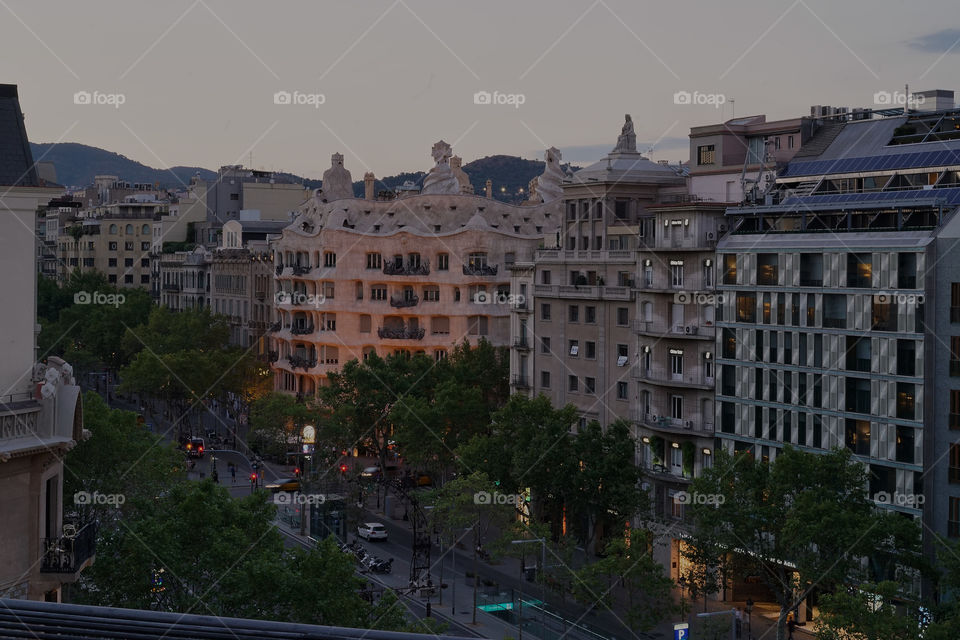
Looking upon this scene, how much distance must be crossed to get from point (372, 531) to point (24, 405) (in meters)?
47.3

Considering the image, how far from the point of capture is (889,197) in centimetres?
5509

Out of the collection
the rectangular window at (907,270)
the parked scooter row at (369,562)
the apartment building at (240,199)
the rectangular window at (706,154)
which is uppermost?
the apartment building at (240,199)

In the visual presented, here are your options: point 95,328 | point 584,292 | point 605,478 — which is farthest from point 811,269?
point 95,328

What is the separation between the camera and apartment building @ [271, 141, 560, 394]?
99562 mm

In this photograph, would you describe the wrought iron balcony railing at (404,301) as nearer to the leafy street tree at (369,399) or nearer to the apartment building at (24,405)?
the leafy street tree at (369,399)

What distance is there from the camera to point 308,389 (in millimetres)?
104562

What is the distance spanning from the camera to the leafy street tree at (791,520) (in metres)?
46.7

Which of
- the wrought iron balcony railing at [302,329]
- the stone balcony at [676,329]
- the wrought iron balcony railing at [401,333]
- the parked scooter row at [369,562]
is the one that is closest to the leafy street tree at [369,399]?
the wrought iron balcony railing at [401,333]

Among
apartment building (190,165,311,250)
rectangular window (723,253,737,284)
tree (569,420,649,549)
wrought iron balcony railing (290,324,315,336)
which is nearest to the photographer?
tree (569,420,649,549)

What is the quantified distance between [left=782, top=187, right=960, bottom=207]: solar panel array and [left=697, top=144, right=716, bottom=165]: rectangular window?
10903mm

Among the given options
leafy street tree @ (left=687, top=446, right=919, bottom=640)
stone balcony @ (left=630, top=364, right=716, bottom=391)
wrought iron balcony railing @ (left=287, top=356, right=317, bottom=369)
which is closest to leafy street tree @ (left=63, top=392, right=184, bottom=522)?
leafy street tree @ (left=687, top=446, right=919, bottom=640)

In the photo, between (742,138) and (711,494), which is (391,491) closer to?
(742,138)

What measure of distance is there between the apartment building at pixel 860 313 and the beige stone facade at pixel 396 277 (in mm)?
37710

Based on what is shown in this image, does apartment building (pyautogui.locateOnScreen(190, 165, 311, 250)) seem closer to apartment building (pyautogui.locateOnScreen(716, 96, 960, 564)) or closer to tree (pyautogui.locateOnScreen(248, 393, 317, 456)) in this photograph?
tree (pyautogui.locateOnScreen(248, 393, 317, 456))
